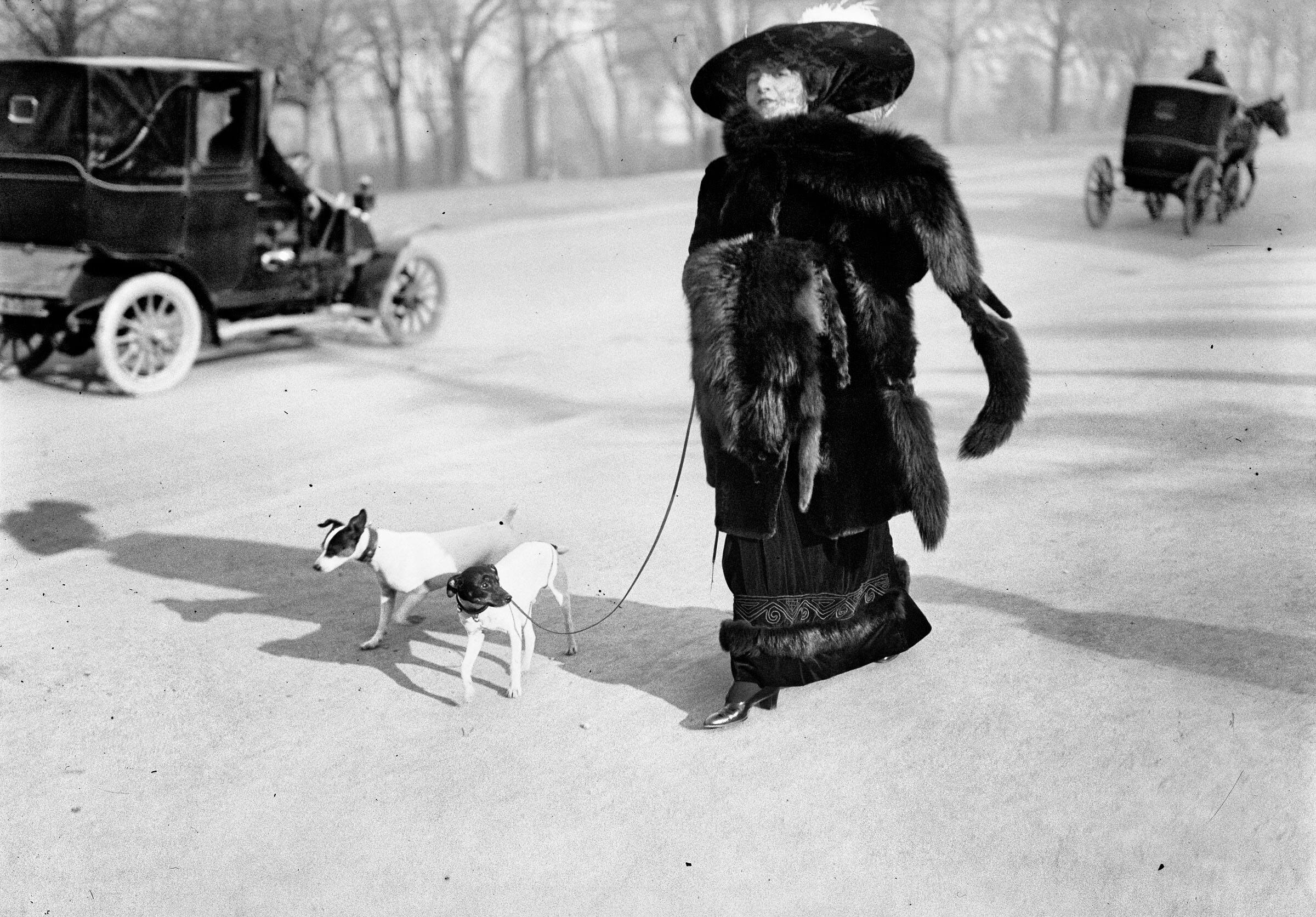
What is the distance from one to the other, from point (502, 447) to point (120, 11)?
36.4 ft

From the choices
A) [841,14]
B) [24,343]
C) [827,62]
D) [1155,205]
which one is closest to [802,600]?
[827,62]

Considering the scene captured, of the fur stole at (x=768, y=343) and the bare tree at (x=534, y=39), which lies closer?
the fur stole at (x=768, y=343)

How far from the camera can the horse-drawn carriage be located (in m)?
15.2

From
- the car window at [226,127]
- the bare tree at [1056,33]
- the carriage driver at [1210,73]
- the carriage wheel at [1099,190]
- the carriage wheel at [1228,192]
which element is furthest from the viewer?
the bare tree at [1056,33]

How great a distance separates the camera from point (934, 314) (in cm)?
1151

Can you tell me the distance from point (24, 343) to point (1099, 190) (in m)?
12.1

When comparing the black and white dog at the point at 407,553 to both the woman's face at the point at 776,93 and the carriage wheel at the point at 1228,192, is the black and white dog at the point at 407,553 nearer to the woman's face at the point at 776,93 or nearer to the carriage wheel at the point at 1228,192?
the woman's face at the point at 776,93

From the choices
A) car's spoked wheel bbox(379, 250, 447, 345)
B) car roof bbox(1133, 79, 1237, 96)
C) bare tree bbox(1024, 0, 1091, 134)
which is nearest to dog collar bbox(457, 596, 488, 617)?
car's spoked wheel bbox(379, 250, 447, 345)

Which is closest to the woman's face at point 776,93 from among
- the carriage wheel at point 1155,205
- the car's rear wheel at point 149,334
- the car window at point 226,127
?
the car's rear wheel at point 149,334

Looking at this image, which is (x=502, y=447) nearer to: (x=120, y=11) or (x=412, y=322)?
(x=412, y=322)

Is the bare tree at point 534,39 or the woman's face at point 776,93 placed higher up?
the bare tree at point 534,39

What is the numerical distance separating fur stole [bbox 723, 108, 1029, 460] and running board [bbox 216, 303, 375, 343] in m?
6.77

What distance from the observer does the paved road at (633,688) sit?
3.33 meters

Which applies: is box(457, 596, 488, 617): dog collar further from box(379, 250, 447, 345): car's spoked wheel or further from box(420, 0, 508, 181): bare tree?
box(420, 0, 508, 181): bare tree
